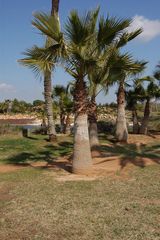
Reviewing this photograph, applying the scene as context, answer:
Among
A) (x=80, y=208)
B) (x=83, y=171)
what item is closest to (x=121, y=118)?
(x=83, y=171)

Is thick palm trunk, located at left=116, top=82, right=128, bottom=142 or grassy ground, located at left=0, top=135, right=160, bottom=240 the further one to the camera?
thick palm trunk, located at left=116, top=82, right=128, bottom=142

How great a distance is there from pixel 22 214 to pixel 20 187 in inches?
86.3

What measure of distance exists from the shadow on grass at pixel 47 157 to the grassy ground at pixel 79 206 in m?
1.38

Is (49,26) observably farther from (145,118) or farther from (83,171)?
(145,118)

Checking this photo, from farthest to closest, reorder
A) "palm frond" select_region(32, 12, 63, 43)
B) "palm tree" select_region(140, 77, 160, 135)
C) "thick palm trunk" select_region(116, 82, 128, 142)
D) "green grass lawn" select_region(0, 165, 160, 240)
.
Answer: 1. "palm tree" select_region(140, 77, 160, 135)
2. "thick palm trunk" select_region(116, 82, 128, 142)
3. "palm frond" select_region(32, 12, 63, 43)
4. "green grass lawn" select_region(0, 165, 160, 240)

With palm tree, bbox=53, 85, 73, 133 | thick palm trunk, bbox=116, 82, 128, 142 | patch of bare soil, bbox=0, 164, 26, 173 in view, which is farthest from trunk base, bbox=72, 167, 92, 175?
palm tree, bbox=53, 85, 73, 133

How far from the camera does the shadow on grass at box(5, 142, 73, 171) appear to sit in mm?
12569

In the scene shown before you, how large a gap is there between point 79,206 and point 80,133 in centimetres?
360

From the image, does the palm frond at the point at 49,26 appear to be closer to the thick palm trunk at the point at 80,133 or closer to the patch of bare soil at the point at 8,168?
the thick palm trunk at the point at 80,133

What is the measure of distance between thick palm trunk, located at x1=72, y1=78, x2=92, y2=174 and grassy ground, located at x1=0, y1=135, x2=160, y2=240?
30.8 inches

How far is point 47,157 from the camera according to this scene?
14812mm

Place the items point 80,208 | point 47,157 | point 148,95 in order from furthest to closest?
point 148,95, point 47,157, point 80,208

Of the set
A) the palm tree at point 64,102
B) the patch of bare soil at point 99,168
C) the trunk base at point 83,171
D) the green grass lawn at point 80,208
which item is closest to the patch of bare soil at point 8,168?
the patch of bare soil at point 99,168

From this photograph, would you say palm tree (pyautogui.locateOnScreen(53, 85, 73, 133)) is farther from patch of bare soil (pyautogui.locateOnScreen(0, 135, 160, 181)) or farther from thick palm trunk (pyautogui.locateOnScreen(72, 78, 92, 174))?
thick palm trunk (pyautogui.locateOnScreen(72, 78, 92, 174))
